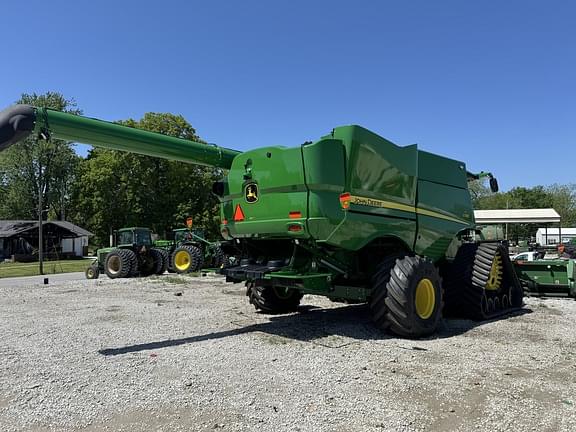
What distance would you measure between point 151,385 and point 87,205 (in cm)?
4871

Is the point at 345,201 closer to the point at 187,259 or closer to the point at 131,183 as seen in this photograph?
the point at 187,259

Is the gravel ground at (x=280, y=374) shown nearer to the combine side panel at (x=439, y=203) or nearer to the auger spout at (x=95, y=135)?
the combine side panel at (x=439, y=203)

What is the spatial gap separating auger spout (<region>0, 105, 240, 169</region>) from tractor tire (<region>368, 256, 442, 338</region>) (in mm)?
3846

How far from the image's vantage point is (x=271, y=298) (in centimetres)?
969

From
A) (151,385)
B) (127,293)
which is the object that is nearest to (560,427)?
(151,385)

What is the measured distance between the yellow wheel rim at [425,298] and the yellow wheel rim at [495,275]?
2214 mm

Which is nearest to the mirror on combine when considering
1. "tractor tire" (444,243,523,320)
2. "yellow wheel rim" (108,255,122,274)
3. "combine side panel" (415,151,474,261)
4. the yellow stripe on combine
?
"combine side panel" (415,151,474,261)

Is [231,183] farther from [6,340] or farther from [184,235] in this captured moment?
[184,235]

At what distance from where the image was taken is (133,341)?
7145mm

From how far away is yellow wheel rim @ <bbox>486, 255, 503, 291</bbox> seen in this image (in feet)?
31.6

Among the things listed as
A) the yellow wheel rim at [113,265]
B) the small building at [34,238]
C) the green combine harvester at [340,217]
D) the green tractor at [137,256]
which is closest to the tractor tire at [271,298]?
the green combine harvester at [340,217]

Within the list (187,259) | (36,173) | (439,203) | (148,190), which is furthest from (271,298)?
(36,173)

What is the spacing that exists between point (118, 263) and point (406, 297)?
56.3ft

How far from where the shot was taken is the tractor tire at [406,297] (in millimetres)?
7176
